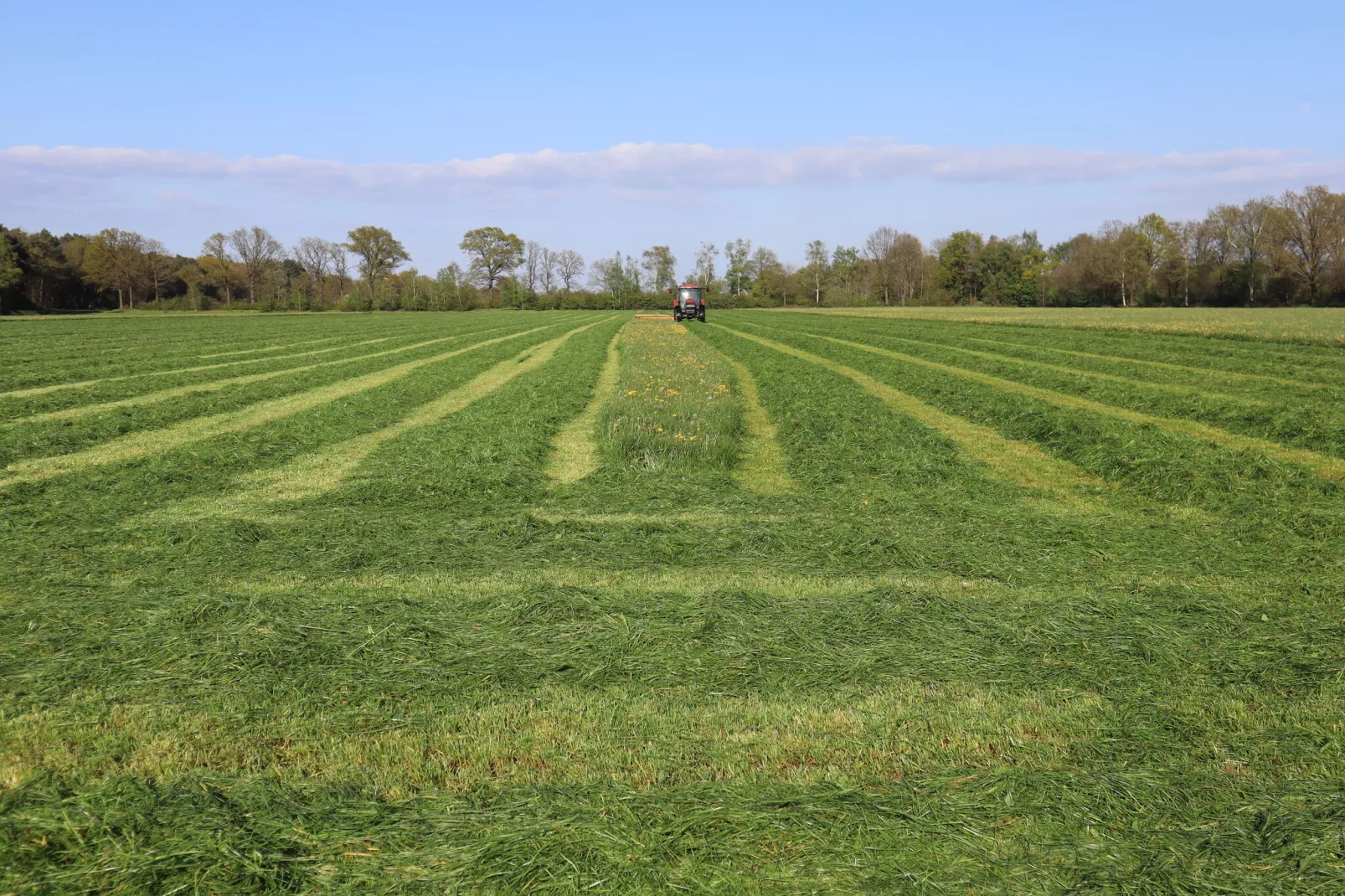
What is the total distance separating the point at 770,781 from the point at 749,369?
24883 millimetres

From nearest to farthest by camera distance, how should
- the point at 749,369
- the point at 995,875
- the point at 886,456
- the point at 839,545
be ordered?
the point at 995,875, the point at 839,545, the point at 886,456, the point at 749,369

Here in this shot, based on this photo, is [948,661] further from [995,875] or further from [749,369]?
[749,369]

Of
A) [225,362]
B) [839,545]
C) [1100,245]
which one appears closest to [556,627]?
[839,545]

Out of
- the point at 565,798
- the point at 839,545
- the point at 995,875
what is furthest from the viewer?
the point at 839,545

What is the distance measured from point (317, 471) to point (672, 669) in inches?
353

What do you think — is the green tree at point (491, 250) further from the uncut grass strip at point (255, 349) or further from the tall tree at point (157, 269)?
the uncut grass strip at point (255, 349)

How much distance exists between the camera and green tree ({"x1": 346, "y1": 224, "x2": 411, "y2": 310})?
13925cm

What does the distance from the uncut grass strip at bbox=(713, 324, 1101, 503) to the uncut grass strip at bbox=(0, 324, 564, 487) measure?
13.9m

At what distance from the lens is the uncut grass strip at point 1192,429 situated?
13.0 metres

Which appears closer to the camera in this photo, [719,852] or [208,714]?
[719,852]

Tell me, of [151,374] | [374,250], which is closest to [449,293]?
[374,250]

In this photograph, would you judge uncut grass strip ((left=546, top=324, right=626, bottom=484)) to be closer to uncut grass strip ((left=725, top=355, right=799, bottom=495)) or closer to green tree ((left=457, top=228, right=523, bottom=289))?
uncut grass strip ((left=725, top=355, right=799, bottom=495))

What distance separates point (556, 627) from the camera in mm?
5871

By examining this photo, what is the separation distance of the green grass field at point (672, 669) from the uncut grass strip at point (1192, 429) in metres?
0.37
